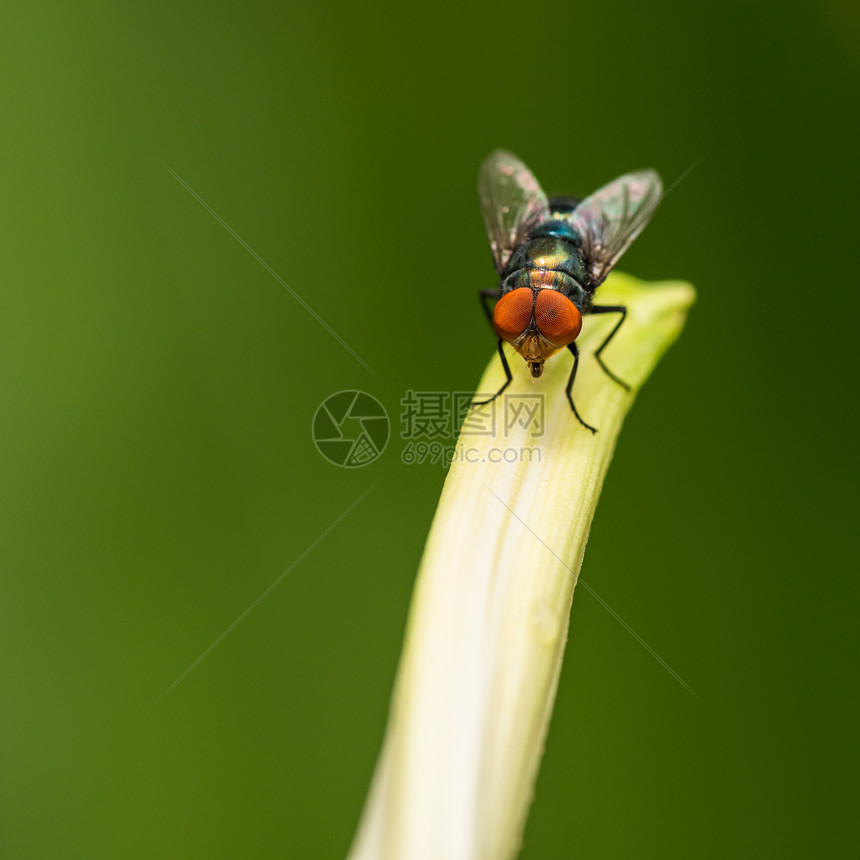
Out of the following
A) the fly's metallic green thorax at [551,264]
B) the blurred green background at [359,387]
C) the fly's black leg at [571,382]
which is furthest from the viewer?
the fly's metallic green thorax at [551,264]

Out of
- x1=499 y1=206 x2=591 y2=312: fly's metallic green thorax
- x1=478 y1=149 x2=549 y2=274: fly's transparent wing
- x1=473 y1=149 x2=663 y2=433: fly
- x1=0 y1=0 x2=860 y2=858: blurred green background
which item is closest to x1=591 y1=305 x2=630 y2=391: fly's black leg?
x1=473 y1=149 x2=663 y2=433: fly

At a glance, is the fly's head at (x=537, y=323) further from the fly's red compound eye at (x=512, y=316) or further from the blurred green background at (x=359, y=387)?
the blurred green background at (x=359, y=387)

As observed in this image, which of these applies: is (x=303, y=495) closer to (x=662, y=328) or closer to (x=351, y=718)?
(x=351, y=718)

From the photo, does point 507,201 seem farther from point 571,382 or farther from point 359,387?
point 571,382

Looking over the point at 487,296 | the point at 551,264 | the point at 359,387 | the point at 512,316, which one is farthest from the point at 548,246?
the point at 359,387

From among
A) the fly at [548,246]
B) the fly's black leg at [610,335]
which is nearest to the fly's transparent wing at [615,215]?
the fly at [548,246]

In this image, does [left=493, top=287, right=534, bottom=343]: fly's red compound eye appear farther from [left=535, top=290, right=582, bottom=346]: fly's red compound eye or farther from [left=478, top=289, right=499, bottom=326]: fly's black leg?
[left=478, top=289, right=499, bottom=326]: fly's black leg

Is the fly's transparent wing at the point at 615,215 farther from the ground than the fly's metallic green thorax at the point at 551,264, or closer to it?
farther from the ground
